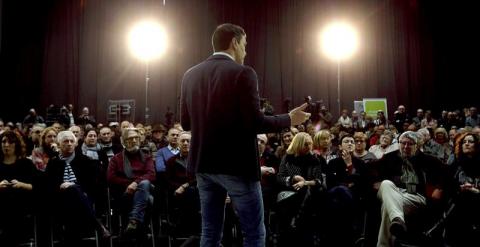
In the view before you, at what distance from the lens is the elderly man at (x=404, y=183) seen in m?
3.97

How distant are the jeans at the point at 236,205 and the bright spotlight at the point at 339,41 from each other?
12.9 m

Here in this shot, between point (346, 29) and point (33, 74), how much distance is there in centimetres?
924

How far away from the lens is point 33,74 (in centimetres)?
1421

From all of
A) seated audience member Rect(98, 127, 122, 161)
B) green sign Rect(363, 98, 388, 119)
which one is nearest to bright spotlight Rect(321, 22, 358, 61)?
green sign Rect(363, 98, 388, 119)

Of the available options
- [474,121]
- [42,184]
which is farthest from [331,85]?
[42,184]

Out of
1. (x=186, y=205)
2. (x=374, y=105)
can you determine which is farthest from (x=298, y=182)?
(x=374, y=105)

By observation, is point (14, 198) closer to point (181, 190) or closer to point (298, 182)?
point (181, 190)

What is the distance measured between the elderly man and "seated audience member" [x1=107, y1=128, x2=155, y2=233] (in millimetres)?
2073

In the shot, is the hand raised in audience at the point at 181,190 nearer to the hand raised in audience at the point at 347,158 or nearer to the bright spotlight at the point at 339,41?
the hand raised in audience at the point at 347,158

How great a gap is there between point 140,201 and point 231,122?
256cm

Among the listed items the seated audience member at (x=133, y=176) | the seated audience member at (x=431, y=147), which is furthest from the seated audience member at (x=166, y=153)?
the seated audience member at (x=431, y=147)

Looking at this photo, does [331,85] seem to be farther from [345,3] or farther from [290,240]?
[290,240]

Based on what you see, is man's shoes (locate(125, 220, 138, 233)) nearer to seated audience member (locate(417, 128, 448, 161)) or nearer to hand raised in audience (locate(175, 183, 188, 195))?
hand raised in audience (locate(175, 183, 188, 195))

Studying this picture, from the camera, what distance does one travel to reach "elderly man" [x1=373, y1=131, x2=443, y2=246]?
13.0ft
